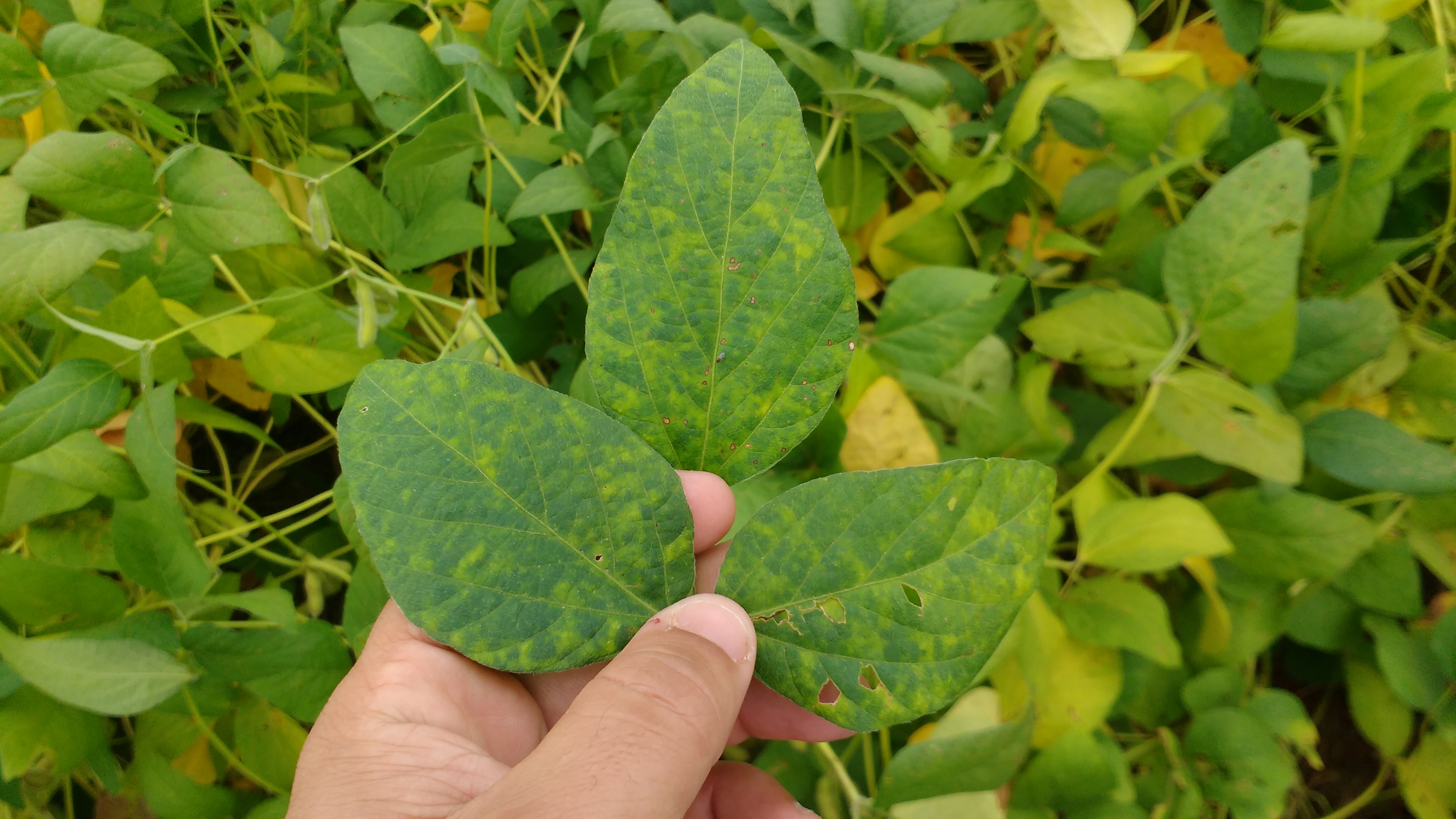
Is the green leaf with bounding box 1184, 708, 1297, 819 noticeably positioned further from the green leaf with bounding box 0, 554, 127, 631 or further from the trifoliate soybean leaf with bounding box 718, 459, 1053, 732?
the green leaf with bounding box 0, 554, 127, 631

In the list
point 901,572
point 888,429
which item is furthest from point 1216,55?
point 901,572

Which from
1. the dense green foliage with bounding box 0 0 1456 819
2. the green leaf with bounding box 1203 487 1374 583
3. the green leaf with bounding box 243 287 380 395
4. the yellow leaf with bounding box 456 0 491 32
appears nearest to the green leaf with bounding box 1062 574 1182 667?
the dense green foliage with bounding box 0 0 1456 819

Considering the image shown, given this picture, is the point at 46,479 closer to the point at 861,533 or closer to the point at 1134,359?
the point at 861,533

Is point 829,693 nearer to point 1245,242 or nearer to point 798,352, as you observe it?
point 798,352

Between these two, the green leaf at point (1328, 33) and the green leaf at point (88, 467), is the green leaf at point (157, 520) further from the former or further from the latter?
the green leaf at point (1328, 33)

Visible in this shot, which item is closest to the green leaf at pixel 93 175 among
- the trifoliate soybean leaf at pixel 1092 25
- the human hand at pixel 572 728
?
the human hand at pixel 572 728

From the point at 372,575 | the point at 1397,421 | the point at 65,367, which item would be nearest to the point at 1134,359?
the point at 1397,421

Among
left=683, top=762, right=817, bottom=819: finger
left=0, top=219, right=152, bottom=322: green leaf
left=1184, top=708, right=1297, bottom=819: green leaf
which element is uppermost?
left=0, top=219, right=152, bottom=322: green leaf
